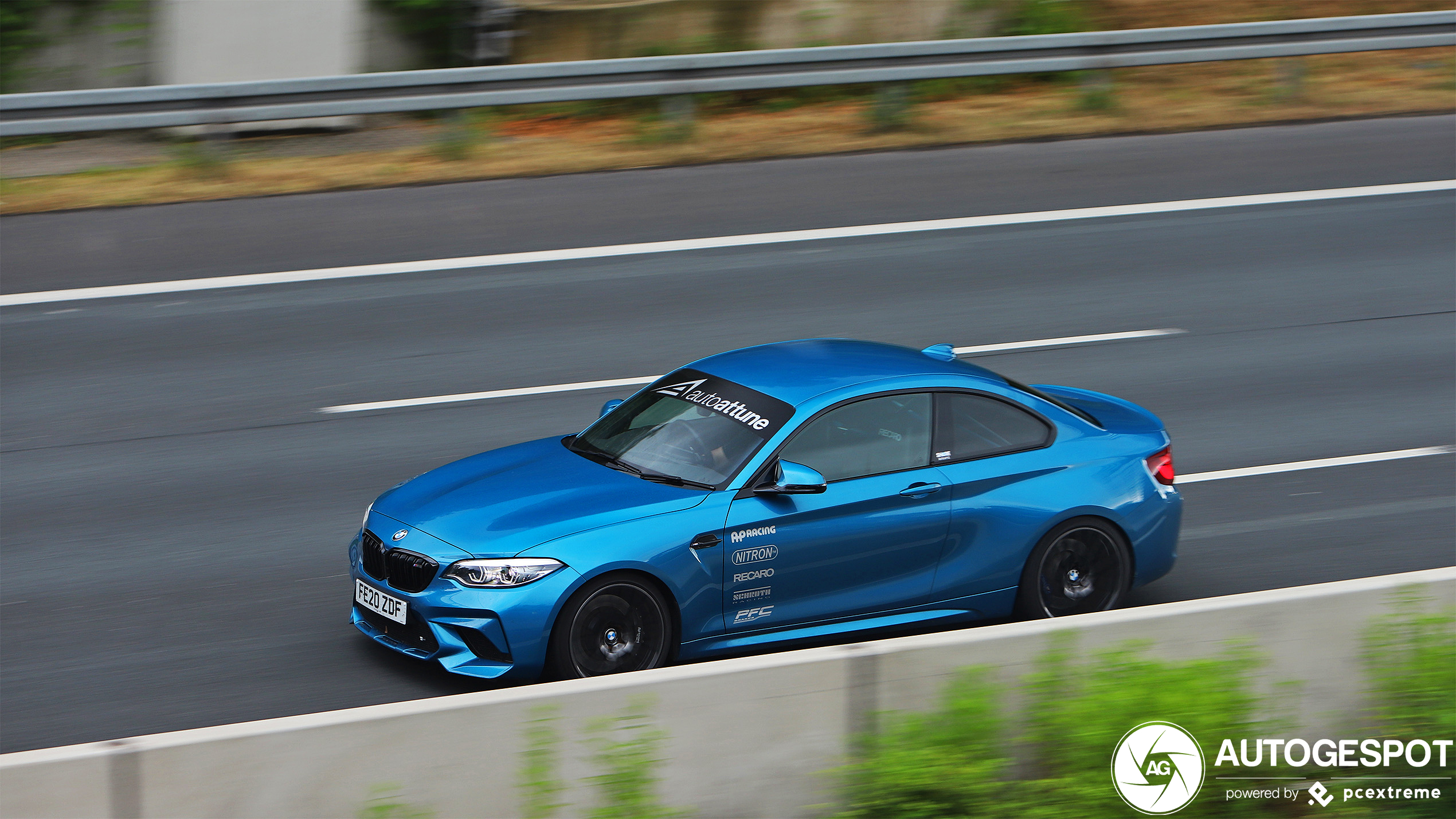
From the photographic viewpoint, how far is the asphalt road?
7652 mm

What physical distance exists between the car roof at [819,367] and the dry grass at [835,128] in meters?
7.31

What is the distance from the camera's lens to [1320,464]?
9.88m

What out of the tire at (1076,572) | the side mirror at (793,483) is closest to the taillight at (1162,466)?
the tire at (1076,572)

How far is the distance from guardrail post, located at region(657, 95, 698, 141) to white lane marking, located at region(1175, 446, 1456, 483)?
23.7 feet

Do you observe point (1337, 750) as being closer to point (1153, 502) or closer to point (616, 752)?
point (1153, 502)

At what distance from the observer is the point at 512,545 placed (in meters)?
6.26

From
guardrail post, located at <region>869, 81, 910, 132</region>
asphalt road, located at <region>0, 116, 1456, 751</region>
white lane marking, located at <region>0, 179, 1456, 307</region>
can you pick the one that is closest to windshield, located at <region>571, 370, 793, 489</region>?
asphalt road, located at <region>0, 116, 1456, 751</region>

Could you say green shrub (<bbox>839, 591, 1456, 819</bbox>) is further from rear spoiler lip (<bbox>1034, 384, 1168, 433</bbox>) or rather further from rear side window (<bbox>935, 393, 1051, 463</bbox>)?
rear spoiler lip (<bbox>1034, 384, 1168, 433</bbox>)

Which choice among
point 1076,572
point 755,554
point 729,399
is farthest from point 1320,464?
point 755,554

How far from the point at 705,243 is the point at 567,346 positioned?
2.32 m

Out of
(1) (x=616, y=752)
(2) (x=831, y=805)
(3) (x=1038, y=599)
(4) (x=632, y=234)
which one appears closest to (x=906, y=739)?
(2) (x=831, y=805)

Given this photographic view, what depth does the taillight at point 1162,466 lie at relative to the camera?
757cm

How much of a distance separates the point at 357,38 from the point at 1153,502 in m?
11.7

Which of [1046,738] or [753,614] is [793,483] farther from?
[1046,738]
